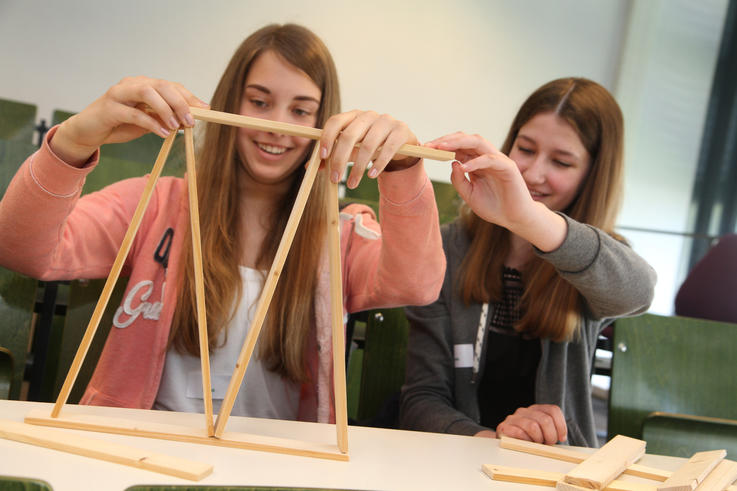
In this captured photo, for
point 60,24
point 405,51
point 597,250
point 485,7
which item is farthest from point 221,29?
point 597,250

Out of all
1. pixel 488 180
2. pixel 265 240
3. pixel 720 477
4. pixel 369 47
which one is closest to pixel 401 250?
pixel 488 180

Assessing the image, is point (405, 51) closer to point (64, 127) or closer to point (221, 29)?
point (221, 29)

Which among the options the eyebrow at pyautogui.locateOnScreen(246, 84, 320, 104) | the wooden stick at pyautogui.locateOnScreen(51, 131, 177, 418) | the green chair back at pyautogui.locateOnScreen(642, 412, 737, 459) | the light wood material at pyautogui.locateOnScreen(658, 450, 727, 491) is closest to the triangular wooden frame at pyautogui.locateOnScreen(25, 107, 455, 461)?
the wooden stick at pyautogui.locateOnScreen(51, 131, 177, 418)

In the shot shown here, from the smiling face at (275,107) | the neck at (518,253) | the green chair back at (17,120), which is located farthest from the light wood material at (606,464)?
the green chair back at (17,120)

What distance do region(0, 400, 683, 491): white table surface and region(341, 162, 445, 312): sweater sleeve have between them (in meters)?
0.27

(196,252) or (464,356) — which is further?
(464,356)

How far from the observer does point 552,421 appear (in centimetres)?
85

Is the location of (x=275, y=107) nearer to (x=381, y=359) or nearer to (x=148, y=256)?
(x=148, y=256)

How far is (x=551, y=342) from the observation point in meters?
1.12

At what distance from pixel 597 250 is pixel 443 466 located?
1.49 ft

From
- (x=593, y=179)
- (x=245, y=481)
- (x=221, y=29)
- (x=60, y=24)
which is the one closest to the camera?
(x=245, y=481)

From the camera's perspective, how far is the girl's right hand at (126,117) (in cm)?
72

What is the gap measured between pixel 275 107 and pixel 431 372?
20.8 inches

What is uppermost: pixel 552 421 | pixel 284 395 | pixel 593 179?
pixel 593 179
